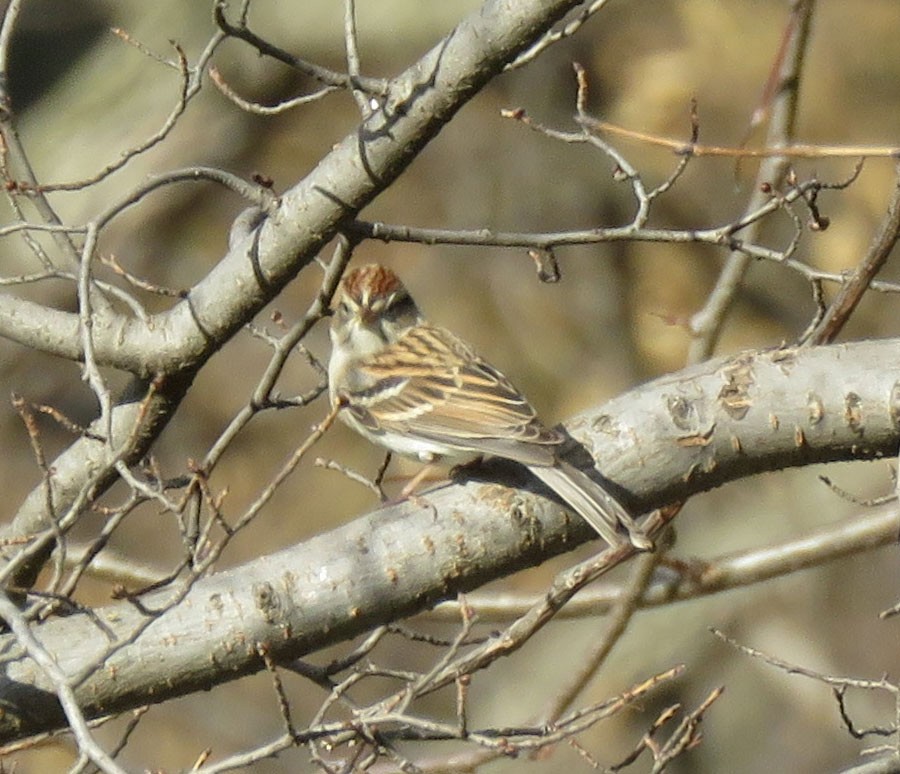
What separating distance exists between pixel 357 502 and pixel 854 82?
522cm

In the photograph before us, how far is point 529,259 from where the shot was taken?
1147 cm

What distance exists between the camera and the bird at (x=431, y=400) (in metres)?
3.84

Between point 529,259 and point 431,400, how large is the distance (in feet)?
20.9

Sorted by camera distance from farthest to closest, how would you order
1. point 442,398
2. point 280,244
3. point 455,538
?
1. point 442,398
2. point 280,244
3. point 455,538

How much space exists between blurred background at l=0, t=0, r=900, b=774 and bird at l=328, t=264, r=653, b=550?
15.5 feet

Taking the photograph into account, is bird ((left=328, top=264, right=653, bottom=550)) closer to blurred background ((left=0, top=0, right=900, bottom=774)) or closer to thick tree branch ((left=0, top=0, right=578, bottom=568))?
thick tree branch ((left=0, top=0, right=578, bottom=568))

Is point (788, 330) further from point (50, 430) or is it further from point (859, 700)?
point (50, 430)

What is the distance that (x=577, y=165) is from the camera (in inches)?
445

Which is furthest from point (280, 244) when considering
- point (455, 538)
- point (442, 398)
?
point (442, 398)

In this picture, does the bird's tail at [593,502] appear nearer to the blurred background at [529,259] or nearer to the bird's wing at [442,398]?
the bird's wing at [442,398]

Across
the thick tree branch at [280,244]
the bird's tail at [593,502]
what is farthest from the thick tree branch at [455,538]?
the thick tree branch at [280,244]

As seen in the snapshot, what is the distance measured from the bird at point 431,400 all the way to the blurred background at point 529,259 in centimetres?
472

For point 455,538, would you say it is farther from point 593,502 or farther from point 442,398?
point 442,398

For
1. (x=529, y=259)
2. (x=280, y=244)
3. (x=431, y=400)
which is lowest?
(x=280, y=244)
